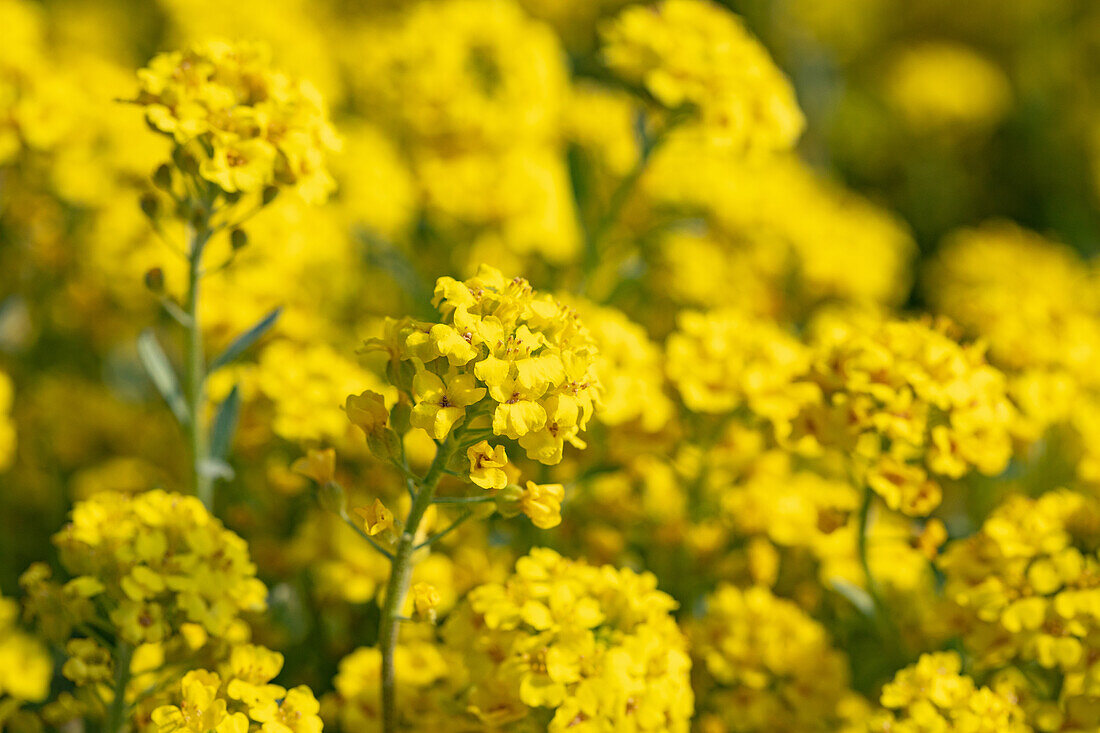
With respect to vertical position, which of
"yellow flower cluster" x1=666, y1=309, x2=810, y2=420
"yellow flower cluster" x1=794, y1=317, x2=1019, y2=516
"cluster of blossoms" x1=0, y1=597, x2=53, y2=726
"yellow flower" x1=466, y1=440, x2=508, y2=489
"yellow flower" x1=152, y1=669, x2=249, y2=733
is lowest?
"cluster of blossoms" x1=0, y1=597, x2=53, y2=726

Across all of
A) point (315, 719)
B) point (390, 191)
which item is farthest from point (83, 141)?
point (315, 719)

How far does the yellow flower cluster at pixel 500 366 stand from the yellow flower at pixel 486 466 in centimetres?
3

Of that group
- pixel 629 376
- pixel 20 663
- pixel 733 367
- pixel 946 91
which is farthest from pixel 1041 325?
pixel 946 91

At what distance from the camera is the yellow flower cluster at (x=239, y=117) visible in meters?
1.29

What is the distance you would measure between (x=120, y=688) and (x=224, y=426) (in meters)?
0.44

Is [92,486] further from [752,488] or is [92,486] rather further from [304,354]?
[752,488]

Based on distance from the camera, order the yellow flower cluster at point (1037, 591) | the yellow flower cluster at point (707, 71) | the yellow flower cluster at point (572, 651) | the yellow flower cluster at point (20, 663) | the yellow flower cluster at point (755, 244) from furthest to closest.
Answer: the yellow flower cluster at point (755, 244), the yellow flower cluster at point (707, 71), the yellow flower cluster at point (20, 663), the yellow flower cluster at point (1037, 591), the yellow flower cluster at point (572, 651)

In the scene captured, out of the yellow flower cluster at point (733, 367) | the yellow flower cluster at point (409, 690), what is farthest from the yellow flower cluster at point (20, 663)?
the yellow flower cluster at point (733, 367)

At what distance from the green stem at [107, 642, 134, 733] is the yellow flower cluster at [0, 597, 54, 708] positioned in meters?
0.18

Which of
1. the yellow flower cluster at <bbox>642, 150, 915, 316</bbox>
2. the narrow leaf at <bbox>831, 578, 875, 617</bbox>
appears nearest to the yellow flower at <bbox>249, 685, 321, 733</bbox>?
the narrow leaf at <bbox>831, 578, 875, 617</bbox>

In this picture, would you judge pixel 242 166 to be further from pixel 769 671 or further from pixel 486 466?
pixel 769 671

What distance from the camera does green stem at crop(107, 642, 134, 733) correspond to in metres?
1.22

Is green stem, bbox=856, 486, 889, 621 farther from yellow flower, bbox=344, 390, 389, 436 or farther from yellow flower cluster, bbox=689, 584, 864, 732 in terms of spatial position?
yellow flower, bbox=344, 390, 389, 436

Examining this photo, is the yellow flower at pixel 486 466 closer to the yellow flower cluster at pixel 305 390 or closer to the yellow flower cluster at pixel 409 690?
the yellow flower cluster at pixel 409 690
